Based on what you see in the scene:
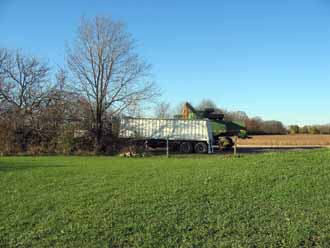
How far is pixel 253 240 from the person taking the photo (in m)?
5.20

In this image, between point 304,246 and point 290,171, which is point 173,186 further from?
point 304,246

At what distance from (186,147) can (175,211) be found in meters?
26.3

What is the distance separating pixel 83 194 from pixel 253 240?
15.0 ft

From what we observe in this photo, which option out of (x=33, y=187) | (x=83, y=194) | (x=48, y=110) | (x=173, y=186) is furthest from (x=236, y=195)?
(x=48, y=110)

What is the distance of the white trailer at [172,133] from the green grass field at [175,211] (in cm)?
2191

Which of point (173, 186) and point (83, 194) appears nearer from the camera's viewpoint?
point (83, 194)

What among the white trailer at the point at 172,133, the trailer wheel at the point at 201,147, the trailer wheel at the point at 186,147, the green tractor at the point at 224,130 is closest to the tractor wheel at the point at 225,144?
the green tractor at the point at 224,130

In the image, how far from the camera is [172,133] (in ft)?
110

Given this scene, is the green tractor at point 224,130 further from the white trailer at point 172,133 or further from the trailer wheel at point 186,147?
the trailer wheel at point 186,147

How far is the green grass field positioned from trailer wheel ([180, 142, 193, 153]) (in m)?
21.9

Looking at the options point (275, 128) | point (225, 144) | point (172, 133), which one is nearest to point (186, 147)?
point (172, 133)

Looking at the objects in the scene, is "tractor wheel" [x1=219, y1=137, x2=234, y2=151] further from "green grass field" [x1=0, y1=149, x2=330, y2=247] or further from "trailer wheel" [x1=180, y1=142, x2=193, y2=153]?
"green grass field" [x1=0, y1=149, x2=330, y2=247]

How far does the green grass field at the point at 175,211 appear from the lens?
17.5 ft

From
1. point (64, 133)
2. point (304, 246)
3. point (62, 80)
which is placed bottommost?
point (304, 246)
